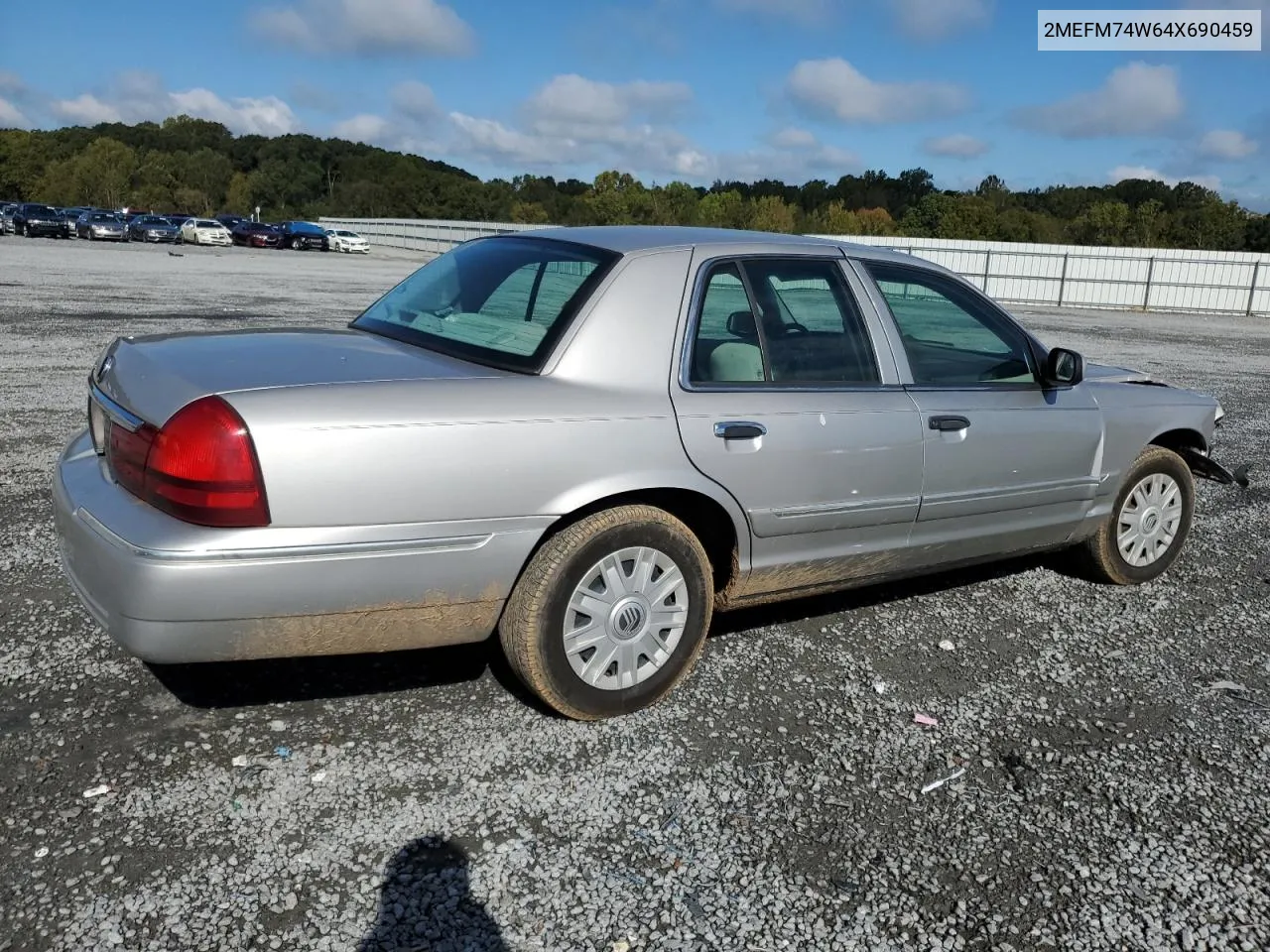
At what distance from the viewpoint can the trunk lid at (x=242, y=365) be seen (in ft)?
9.86

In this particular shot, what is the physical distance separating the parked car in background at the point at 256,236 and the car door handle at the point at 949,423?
51.0 metres

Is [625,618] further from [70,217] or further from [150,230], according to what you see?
[70,217]

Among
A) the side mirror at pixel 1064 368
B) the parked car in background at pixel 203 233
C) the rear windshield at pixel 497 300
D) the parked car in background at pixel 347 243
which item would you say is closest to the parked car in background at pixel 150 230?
the parked car in background at pixel 203 233

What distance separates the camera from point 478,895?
2.60 m

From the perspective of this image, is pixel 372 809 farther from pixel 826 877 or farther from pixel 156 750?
pixel 826 877

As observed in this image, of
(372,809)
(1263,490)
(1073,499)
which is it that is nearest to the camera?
(372,809)

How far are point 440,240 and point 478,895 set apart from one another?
51.9 metres

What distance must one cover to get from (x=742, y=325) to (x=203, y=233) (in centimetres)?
5085

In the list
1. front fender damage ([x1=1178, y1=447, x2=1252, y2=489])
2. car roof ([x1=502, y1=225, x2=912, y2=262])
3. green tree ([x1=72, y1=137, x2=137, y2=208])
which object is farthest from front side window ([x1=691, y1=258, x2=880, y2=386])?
green tree ([x1=72, y1=137, x2=137, y2=208])

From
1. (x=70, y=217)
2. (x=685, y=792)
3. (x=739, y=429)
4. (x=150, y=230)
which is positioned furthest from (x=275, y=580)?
(x=70, y=217)

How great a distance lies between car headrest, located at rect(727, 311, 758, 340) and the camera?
3.75 meters

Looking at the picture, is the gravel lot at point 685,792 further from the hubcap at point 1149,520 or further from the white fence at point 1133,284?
the white fence at point 1133,284

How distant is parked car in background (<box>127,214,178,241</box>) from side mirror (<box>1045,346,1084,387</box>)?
51.2 m

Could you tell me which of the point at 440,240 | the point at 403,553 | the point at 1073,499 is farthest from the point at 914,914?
the point at 440,240
